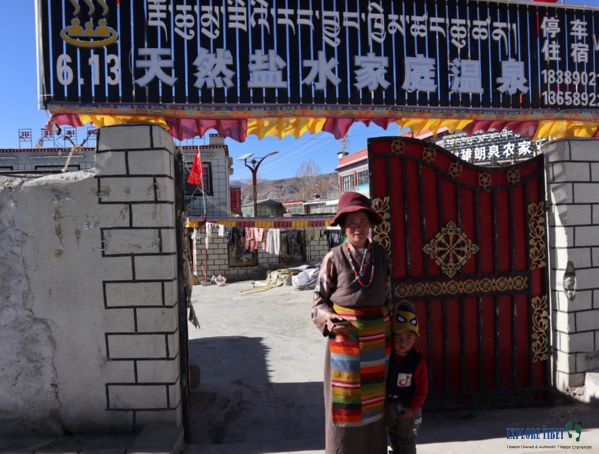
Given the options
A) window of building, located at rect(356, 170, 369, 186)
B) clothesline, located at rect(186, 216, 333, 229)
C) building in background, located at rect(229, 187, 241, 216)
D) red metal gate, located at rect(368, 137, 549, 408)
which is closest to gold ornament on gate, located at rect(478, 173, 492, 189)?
red metal gate, located at rect(368, 137, 549, 408)

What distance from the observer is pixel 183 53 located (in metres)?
3.79

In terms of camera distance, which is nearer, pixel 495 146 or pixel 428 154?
pixel 428 154

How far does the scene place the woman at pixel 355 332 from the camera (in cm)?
272

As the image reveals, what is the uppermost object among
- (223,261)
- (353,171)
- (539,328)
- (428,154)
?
(353,171)

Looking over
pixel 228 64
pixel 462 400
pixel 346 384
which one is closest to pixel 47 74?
pixel 228 64

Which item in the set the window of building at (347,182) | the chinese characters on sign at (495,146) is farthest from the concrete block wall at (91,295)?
the window of building at (347,182)

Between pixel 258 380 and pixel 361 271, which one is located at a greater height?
pixel 361 271

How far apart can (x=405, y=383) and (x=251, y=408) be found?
2.17 metres

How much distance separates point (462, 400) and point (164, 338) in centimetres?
266

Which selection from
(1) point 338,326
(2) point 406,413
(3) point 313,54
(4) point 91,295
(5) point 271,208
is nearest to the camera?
(1) point 338,326

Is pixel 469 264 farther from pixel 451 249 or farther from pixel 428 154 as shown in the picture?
pixel 428 154

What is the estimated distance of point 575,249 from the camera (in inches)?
165

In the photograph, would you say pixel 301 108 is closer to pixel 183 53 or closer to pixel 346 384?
pixel 183 53

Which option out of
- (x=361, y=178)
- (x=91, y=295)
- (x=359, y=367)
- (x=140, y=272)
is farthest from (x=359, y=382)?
(x=361, y=178)
